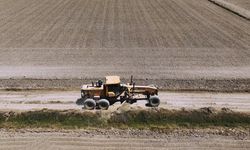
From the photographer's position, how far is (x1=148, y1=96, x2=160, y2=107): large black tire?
77.6 feet

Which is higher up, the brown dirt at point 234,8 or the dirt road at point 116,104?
the brown dirt at point 234,8

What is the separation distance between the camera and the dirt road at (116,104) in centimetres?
2423

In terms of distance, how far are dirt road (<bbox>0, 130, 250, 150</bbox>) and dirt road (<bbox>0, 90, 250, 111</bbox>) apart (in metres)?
3.07

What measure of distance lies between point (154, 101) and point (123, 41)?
49.3 ft

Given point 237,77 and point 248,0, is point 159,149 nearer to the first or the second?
point 237,77

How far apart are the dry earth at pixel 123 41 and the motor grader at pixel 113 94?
4769mm

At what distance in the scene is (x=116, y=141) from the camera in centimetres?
2048

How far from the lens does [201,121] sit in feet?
74.0

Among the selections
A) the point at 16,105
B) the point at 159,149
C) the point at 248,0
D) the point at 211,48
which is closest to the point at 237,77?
the point at 211,48

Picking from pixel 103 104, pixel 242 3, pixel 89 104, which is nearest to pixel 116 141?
pixel 103 104

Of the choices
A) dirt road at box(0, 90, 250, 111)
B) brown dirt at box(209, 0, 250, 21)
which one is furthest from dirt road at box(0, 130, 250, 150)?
brown dirt at box(209, 0, 250, 21)

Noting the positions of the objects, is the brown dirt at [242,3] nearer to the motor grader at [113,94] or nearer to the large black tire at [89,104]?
the motor grader at [113,94]

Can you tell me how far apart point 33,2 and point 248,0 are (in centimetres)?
3217

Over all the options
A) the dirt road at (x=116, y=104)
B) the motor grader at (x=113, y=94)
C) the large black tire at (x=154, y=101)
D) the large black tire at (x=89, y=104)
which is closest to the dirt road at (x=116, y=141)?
the large black tire at (x=89, y=104)
